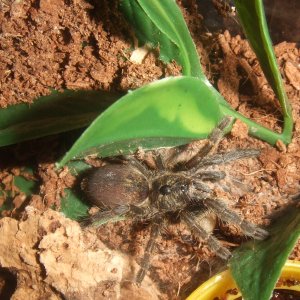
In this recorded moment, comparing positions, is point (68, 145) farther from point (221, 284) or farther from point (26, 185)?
point (221, 284)

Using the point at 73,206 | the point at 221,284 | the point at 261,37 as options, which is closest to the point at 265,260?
the point at 221,284

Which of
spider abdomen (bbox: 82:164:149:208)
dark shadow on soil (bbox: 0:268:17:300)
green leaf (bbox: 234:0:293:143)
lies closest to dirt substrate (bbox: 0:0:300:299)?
dark shadow on soil (bbox: 0:268:17:300)

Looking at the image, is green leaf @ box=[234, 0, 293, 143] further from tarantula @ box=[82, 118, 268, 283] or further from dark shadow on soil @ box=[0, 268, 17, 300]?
dark shadow on soil @ box=[0, 268, 17, 300]

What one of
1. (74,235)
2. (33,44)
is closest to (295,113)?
(74,235)

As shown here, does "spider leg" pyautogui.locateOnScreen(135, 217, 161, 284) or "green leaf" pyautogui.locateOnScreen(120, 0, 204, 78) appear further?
"spider leg" pyautogui.locateOnScreen(135, 217, 161, 284)

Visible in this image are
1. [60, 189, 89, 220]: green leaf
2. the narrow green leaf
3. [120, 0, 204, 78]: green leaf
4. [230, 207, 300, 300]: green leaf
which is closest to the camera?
[230, 207, 300, 300]: green leaf

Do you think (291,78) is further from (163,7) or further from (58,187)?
(58,187)
